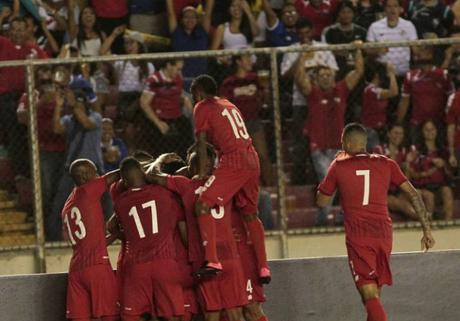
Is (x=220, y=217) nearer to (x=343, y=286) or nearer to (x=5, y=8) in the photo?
(x=343, y=286)

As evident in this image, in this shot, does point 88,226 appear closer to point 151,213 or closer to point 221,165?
point 151,213

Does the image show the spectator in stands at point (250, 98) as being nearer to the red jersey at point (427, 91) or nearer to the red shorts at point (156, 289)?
the red jersey at point (427, 91)

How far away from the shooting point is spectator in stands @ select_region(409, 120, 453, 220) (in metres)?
15.3

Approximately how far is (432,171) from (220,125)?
135 inches

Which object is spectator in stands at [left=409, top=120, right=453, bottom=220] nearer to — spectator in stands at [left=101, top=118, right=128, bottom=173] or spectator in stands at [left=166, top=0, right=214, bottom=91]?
spectator in stands at [left=101, top=118, right=128, bottom=173]

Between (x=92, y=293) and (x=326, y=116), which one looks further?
(x=326, y=116)

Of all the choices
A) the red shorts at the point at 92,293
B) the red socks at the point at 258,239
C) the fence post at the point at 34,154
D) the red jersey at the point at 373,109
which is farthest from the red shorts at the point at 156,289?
the red jersey at the point at 373,109

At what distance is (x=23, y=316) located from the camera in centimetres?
1317

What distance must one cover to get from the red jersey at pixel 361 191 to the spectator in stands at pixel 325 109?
2.46 m

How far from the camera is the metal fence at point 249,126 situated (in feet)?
Answer: 49.2

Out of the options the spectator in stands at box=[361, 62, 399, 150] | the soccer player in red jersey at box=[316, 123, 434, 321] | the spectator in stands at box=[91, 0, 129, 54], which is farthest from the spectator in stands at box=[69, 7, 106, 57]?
the soccer player in red jersey at box=[316, 123, 434, 321]

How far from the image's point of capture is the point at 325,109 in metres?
15.3

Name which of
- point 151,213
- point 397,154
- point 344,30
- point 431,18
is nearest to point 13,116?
point 151,213

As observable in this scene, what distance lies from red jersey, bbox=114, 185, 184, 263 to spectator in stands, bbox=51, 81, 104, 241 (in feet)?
7.99
